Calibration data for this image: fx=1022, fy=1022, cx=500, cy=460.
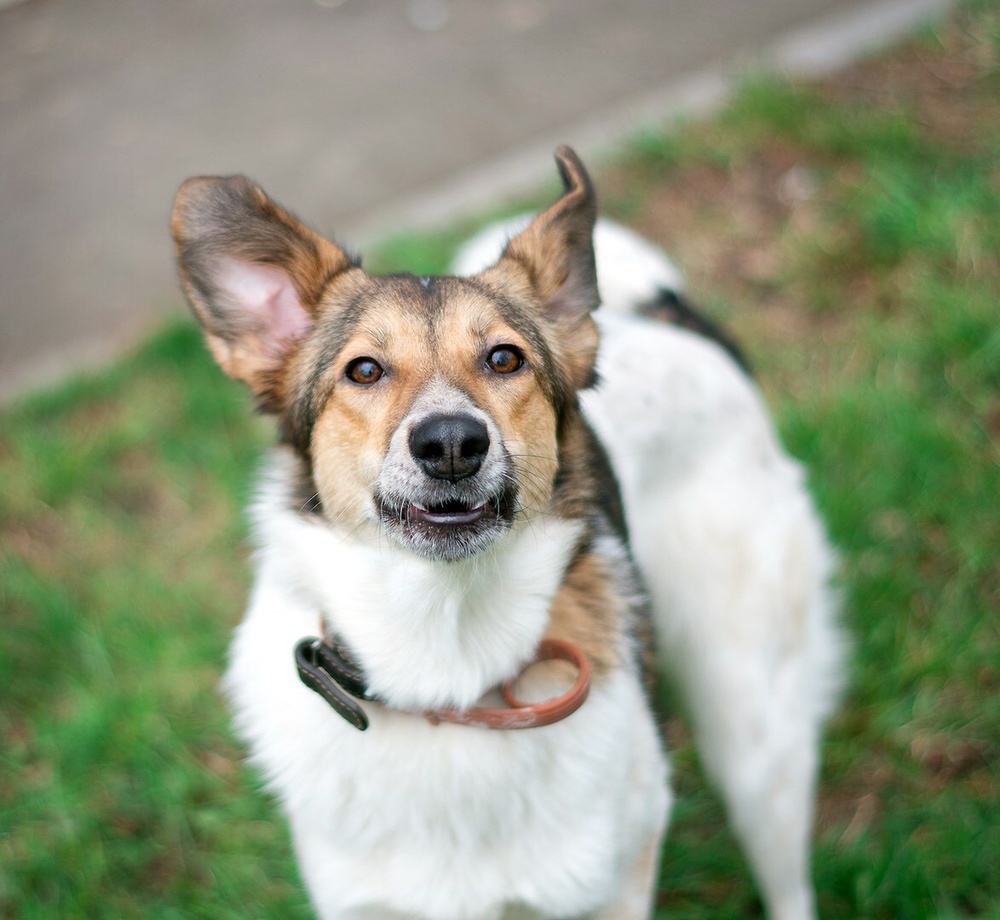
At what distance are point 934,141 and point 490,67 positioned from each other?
3198 mm

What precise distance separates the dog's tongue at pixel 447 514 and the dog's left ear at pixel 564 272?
0.58 m

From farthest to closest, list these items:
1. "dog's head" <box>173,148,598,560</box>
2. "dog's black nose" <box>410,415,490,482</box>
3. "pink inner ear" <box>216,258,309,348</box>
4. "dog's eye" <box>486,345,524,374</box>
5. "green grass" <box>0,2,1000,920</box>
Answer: "green grass" <box>0,2,1000,920</box>
"pink inner ear" <box>216,258,309,348</box>
"dog's eye" <box>486,345,524,374</box>
"dog's head" <box>173,148,598,560</box>
"dog's black nose" <box>410,415,490,482</box>

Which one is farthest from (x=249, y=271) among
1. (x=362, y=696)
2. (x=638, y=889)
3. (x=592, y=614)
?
Answer: (x=638, y=889)

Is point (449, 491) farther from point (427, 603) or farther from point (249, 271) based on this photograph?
point (249, 271)

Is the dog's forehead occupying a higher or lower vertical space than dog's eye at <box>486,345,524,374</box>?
higher

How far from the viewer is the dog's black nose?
85.0 inches

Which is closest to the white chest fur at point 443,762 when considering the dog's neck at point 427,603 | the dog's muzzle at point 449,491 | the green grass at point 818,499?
the dog's neck at point 427,603

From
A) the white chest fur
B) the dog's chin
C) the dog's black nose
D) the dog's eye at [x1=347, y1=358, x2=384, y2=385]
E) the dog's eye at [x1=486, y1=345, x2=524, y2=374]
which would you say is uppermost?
the dog's eye at [x1=347, y1=358, x2=384, y2=385]

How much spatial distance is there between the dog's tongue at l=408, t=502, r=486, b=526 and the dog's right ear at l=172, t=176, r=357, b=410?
24.9 inches

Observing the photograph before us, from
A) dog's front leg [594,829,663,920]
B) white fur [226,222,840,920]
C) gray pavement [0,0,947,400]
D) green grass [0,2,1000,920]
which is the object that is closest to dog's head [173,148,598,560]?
white fur [226,222,840,920]

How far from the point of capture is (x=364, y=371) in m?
2.47

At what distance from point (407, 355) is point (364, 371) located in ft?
0.39

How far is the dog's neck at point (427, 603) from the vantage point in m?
2.42

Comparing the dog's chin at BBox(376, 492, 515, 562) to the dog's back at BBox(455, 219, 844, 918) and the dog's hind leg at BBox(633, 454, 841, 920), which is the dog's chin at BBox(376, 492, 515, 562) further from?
the dog's hind leg at BBox(633, 454, 841, 920)
